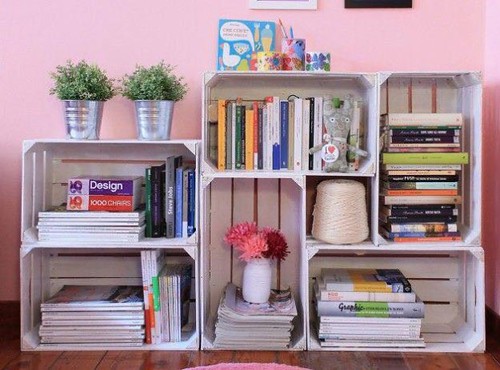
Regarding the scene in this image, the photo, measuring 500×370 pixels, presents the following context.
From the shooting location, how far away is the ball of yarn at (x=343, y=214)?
2352 mm

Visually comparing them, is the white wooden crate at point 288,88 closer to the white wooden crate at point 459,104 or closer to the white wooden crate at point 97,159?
the white wooden crate at point 459,104

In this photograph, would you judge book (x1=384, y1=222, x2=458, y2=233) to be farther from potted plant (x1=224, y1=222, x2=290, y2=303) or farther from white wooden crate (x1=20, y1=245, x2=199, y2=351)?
white wooden crate (x1=20, y1=245, x2=199, y2=351)

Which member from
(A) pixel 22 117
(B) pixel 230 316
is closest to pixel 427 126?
(B) pixel 230 316

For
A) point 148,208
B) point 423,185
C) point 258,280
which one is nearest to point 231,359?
point 258,280

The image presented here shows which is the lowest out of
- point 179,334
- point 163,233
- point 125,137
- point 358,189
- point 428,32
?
point 179,334

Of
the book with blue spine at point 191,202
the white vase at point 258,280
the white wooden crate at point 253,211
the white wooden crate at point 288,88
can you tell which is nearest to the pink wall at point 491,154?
the white wooden crate at point 288,88

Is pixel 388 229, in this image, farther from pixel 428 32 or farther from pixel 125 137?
pixel 125 137

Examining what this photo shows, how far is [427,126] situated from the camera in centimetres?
238

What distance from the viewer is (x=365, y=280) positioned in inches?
96.9

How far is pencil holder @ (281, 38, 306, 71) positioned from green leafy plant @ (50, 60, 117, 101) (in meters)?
0.69

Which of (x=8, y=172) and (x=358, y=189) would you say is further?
(x=8, y=172)

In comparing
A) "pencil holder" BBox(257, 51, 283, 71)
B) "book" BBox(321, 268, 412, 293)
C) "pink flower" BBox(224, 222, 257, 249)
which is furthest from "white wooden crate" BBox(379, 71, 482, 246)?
"pink flower" BBox(224, 222, 257, 249)

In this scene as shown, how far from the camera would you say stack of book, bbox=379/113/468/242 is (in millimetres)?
2387

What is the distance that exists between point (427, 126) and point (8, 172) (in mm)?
1685
